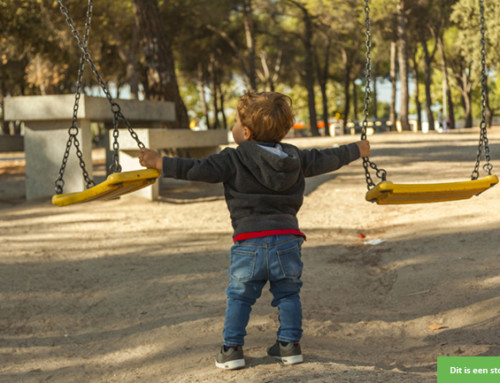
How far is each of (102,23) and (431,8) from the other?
18.7 meters

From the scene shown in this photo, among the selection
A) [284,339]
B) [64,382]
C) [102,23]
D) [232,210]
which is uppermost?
[102,23]

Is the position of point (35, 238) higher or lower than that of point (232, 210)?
lower

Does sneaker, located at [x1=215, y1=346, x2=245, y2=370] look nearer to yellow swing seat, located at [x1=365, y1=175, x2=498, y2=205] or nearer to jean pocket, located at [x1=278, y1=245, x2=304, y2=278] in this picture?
jean pocket, located at [x1=278, y1=245, x2=304, y2=278]

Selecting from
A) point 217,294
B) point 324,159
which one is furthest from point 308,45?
point 324,159

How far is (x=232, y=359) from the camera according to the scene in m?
3.44

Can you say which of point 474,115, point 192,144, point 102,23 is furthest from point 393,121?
point 474,115

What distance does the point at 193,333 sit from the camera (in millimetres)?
4379

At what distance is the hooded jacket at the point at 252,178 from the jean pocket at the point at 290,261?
121 millimetres

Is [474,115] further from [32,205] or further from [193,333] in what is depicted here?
[193,333]

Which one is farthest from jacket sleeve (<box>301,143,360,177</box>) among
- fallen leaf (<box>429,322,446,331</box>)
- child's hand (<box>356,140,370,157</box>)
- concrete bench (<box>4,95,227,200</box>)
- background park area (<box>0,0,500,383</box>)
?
concrete bench (<box>4,95,227,200</box>)

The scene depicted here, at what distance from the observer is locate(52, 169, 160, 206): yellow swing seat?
3.60 m

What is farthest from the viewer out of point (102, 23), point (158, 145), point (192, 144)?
point (102, 23)

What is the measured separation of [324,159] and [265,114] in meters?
0.45

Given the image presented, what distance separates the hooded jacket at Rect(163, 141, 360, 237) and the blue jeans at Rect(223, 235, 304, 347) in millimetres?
85
